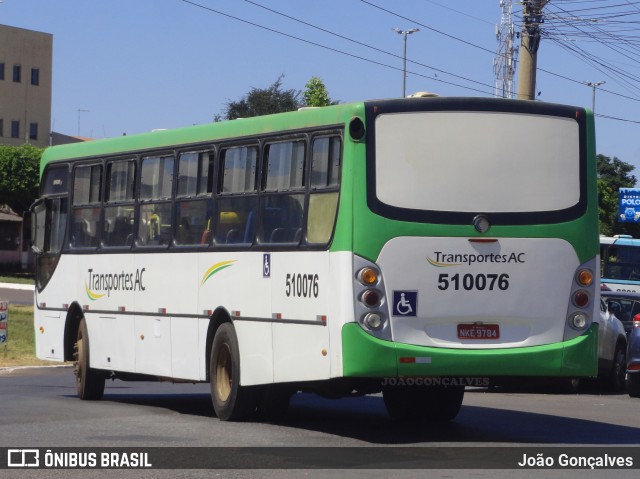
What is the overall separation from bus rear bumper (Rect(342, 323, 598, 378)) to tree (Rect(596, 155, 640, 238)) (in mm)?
61044

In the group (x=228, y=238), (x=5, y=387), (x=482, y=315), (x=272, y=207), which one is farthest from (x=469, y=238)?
(x=5, y=387)

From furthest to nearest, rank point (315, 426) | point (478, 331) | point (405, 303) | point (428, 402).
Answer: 1. point (428, 402)
2. point (315, 426)
3. point (478, 331)
4. point (405, 303)

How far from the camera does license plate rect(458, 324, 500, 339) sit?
12602 millimetres

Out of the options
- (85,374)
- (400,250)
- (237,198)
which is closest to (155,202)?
(237,198)

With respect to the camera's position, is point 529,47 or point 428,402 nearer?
point 428,402

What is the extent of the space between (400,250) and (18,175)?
62.3 m

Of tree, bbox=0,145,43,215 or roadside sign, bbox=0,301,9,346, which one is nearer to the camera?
roadside sign, bbox=0,301,9,346

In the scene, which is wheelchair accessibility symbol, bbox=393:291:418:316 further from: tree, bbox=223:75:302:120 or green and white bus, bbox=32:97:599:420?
tree, bbox=223:75:302:120

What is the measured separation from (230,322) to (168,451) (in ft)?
10.5

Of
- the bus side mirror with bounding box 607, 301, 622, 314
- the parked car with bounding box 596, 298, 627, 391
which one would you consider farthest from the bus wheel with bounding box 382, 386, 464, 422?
the bus side mirror with bounding box 607, 301, 622, 314

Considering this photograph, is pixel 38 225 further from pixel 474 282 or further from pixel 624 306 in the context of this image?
pixel 624 306

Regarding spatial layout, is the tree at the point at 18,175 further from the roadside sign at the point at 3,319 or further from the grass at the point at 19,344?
the roadside sign at the point at 3,319

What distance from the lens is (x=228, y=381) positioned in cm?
1484

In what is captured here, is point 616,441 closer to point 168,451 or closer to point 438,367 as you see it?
point 438,367
